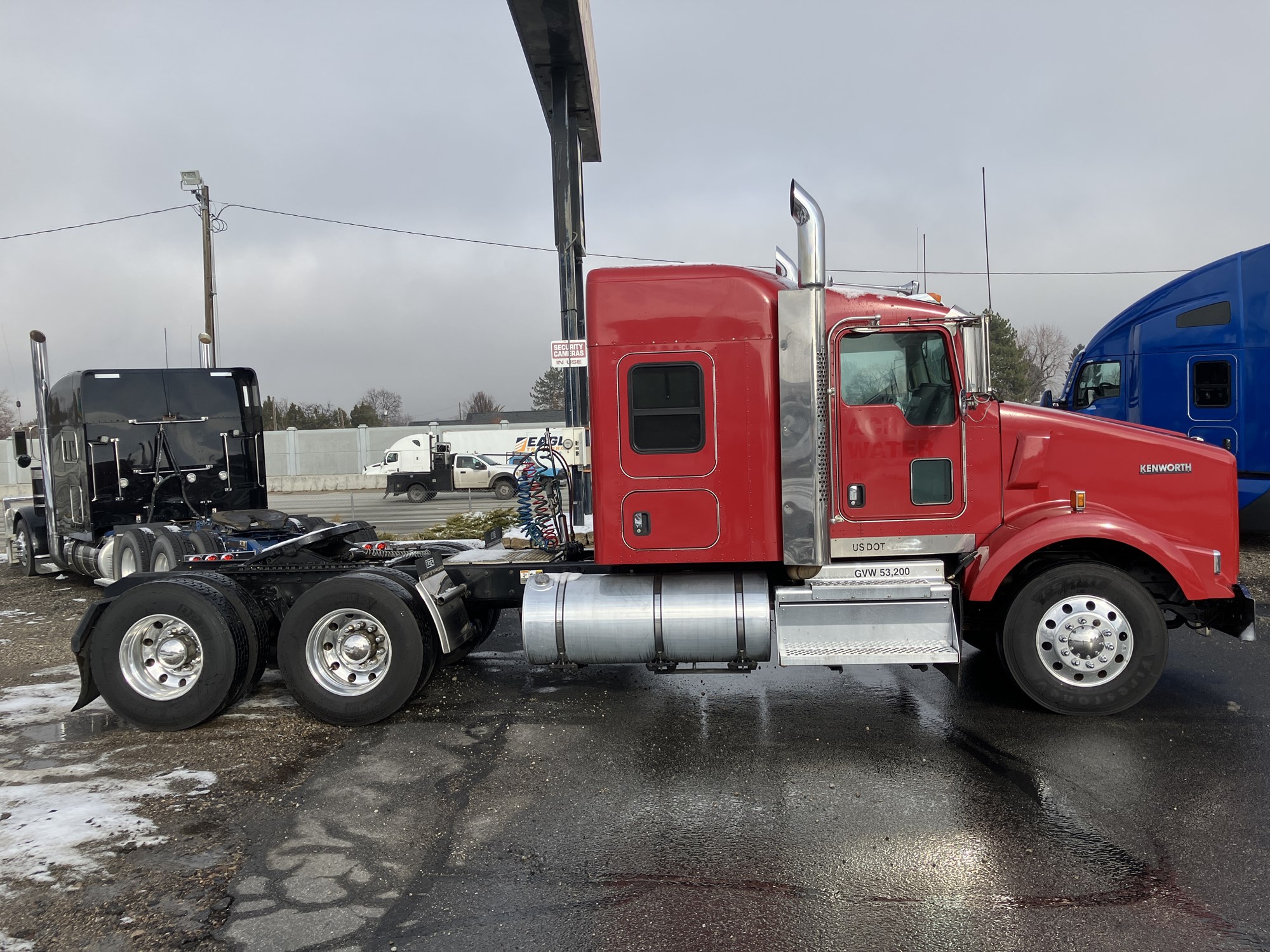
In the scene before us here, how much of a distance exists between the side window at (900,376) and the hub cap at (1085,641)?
1395mm

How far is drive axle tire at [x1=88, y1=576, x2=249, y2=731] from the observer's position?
5.83 metres

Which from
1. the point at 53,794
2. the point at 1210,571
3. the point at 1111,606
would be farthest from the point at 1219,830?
the point at 53,794

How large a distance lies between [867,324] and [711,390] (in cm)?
107

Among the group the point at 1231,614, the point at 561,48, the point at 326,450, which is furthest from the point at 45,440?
the point at 326,450

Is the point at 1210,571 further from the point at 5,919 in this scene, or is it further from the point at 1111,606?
the point at 5,919

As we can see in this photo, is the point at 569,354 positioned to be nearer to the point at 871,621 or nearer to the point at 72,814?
the point at 871,621

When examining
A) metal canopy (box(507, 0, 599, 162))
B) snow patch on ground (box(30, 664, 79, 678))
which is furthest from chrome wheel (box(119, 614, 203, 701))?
metal canopy (box(507, 0, 599, 162))

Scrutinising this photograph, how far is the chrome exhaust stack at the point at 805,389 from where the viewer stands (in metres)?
5.37

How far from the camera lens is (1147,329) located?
1262cm

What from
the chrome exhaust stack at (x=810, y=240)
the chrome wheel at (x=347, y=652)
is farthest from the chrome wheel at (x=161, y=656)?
the chrome exhaust stack at (x=810, y=240)

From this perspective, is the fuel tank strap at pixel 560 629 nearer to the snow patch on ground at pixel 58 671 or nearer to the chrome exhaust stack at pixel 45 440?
the snow patch on ground at pixel 58 671

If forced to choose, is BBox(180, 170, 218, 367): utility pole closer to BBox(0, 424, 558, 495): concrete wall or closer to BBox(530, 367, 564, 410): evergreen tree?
BBox(0, 424, 558, 495): concrete wall

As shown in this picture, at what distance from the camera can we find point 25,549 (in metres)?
13.3

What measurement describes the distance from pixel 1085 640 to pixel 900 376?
198 cm
